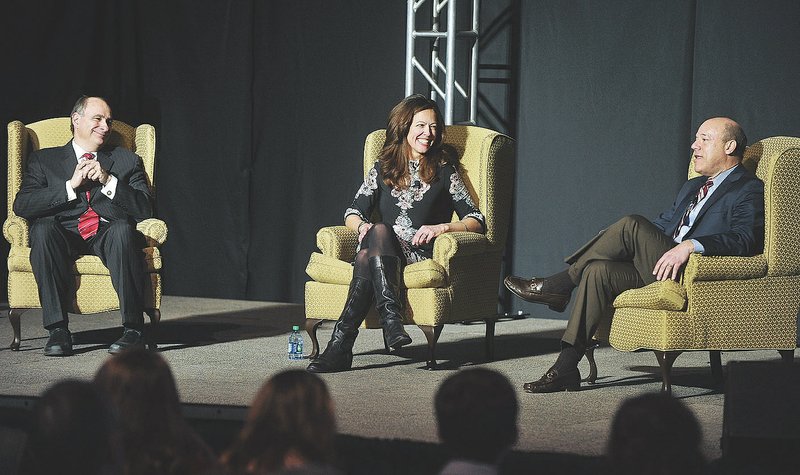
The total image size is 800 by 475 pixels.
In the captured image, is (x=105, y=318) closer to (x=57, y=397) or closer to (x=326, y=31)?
(x=326, y=31)

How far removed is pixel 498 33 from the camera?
6.65 m

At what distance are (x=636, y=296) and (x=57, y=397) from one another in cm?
301

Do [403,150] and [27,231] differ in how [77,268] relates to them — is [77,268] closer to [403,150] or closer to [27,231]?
[27,231]

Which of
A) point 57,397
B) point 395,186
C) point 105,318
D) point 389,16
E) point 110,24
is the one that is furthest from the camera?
point 110,24

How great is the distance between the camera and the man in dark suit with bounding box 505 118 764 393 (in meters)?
4.30

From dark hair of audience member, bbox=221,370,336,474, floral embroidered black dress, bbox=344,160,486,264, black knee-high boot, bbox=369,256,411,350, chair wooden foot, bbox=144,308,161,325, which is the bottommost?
chair wooden foot, bbox=144,308,161,325

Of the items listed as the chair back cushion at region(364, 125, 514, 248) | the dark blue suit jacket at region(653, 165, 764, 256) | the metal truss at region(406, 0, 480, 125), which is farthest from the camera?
the metal truss at region(406, 0, 480, 125)

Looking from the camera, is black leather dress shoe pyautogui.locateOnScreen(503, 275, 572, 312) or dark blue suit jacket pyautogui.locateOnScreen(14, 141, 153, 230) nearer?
black leather dress shoe pyautogui.locateOnScreen(503, 275, 572, 312)

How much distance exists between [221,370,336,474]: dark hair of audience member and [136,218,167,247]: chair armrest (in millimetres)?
3609

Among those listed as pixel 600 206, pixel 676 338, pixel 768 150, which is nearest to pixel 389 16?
pixel 600 206

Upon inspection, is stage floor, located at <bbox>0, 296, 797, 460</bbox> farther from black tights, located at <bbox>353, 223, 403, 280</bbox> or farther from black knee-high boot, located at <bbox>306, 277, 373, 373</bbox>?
black tights, located at <bbox>353, 223, 403, 280</bbox>

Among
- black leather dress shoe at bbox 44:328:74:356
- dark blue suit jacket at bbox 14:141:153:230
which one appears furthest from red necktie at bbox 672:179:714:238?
black leather dress shoe at bbox 44:328:74:356

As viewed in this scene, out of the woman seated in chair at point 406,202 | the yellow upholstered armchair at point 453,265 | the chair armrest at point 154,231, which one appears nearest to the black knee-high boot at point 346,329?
the woman seated in chair at point 406,202

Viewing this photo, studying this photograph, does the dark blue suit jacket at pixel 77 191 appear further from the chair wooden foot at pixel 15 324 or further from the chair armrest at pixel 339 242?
the chair armrest at pixel 339 242
